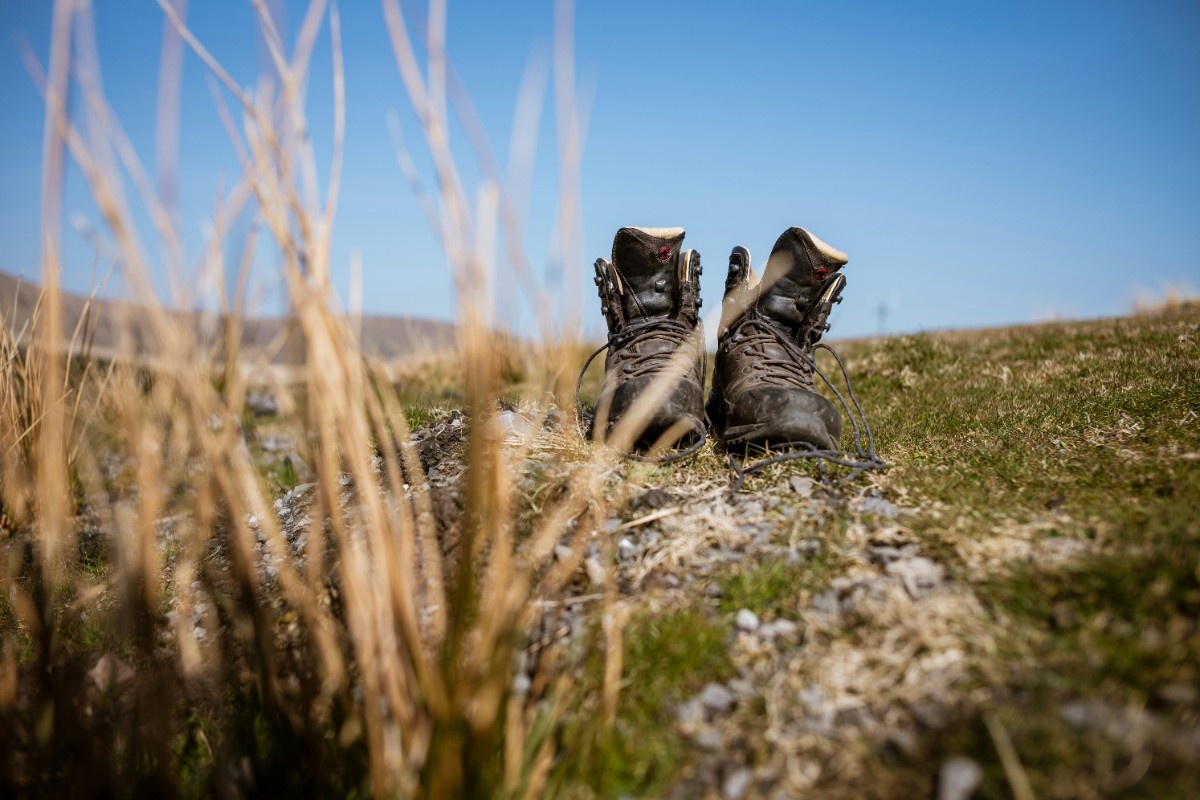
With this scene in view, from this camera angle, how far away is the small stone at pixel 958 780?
4.05ft

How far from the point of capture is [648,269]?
3225mm

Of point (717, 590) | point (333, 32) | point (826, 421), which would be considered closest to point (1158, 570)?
point (717, 590)

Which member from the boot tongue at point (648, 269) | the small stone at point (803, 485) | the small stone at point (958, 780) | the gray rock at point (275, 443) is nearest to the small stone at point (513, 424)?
the boot tongue at point (648, 269)

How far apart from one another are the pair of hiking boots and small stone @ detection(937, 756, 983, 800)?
58.8 inches

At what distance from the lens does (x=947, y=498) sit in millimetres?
2240

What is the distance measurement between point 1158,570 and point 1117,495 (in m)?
0.67

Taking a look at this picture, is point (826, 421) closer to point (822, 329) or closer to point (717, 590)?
point (822, 329)

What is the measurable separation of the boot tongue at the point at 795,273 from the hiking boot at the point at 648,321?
37cm

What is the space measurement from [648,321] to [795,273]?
2.39ft

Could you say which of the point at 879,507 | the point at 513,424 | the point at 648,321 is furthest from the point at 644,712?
the point at 648,321

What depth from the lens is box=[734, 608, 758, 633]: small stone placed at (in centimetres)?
175

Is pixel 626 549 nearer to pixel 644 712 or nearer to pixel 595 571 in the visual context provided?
pixel 595 571

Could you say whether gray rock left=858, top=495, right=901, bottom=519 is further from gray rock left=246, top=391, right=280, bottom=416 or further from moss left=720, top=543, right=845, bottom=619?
gray rock left=246, top=391, right=280, bottom=416

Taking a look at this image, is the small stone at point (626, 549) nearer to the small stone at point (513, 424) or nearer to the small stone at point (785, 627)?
the small stone at point (785, 627)
